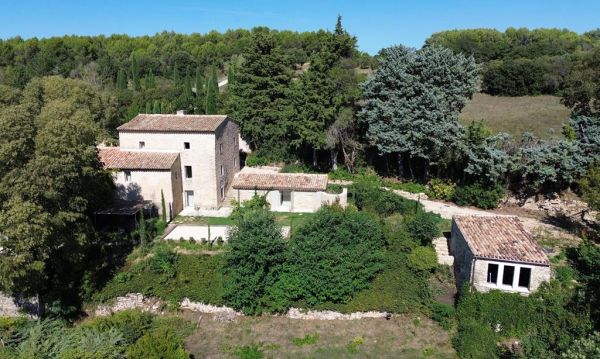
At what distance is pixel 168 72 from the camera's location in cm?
9150

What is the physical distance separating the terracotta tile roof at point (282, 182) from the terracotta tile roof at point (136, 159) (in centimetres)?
536

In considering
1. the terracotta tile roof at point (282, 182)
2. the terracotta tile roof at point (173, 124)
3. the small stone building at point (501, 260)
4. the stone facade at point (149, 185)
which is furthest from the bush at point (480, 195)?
the stone facade at point (149, 185)

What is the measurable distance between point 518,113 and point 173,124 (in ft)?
146

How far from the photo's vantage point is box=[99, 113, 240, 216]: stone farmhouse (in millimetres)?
32469

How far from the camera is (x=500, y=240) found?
24344mm

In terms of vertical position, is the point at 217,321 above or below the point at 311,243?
below

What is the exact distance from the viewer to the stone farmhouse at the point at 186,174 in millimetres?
32531

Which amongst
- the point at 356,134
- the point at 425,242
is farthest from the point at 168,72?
the point at 425,242

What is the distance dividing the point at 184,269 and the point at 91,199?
22.3 ft

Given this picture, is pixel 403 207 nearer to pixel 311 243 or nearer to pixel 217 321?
pixel 311 243

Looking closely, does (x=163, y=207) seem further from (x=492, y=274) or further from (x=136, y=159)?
(x=492, y=274)

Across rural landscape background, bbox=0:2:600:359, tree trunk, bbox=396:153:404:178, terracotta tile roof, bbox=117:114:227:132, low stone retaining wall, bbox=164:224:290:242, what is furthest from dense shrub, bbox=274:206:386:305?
tree trunk, bbox=396:153:404:178

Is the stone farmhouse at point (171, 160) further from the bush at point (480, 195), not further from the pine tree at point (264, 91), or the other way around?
the bush at point (480, 195)

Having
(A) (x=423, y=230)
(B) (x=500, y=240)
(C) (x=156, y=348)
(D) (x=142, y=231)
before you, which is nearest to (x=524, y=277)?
(B) (x=500, y=240)
